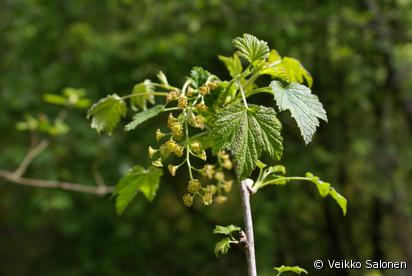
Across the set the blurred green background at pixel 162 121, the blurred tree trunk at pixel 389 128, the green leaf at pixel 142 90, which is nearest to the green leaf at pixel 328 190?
the green leaf at pixel 142 90

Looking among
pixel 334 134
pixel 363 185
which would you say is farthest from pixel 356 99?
pixel 363 185

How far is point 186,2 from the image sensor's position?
4.90m

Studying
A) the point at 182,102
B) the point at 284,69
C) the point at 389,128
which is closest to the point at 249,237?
the point at 182,102

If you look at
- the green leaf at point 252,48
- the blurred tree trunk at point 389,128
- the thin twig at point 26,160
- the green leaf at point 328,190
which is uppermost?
the green leaf at point 252,48

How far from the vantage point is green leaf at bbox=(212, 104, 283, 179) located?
0.88 meters

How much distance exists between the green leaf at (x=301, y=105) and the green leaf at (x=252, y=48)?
7 centimetres

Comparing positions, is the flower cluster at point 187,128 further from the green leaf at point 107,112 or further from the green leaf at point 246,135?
the green leaf at point 107,112

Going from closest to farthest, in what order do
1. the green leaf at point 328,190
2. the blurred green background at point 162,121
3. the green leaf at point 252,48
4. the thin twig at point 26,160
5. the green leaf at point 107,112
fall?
the green leaf at point 252,48 → the green leaf at point 328,190 → the green leaf at point 107,112 → the thin twig at point 26,160 → the blurred green background at point 162,121

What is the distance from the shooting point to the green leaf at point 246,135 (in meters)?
0.88

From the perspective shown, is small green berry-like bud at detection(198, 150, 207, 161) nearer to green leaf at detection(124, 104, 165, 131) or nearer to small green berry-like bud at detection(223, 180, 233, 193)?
green leaf at detection(124, 104, 165, 131)

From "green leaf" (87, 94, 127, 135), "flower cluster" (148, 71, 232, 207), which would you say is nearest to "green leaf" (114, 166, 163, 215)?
"green leaf" (87, 94, 127, 135)

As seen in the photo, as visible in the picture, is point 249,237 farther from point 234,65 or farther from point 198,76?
point 234,65

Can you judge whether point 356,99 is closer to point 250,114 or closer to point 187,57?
point 187,57

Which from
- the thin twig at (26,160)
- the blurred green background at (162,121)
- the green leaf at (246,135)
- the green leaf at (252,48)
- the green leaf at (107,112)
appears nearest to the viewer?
the green leaf at (246,135)
